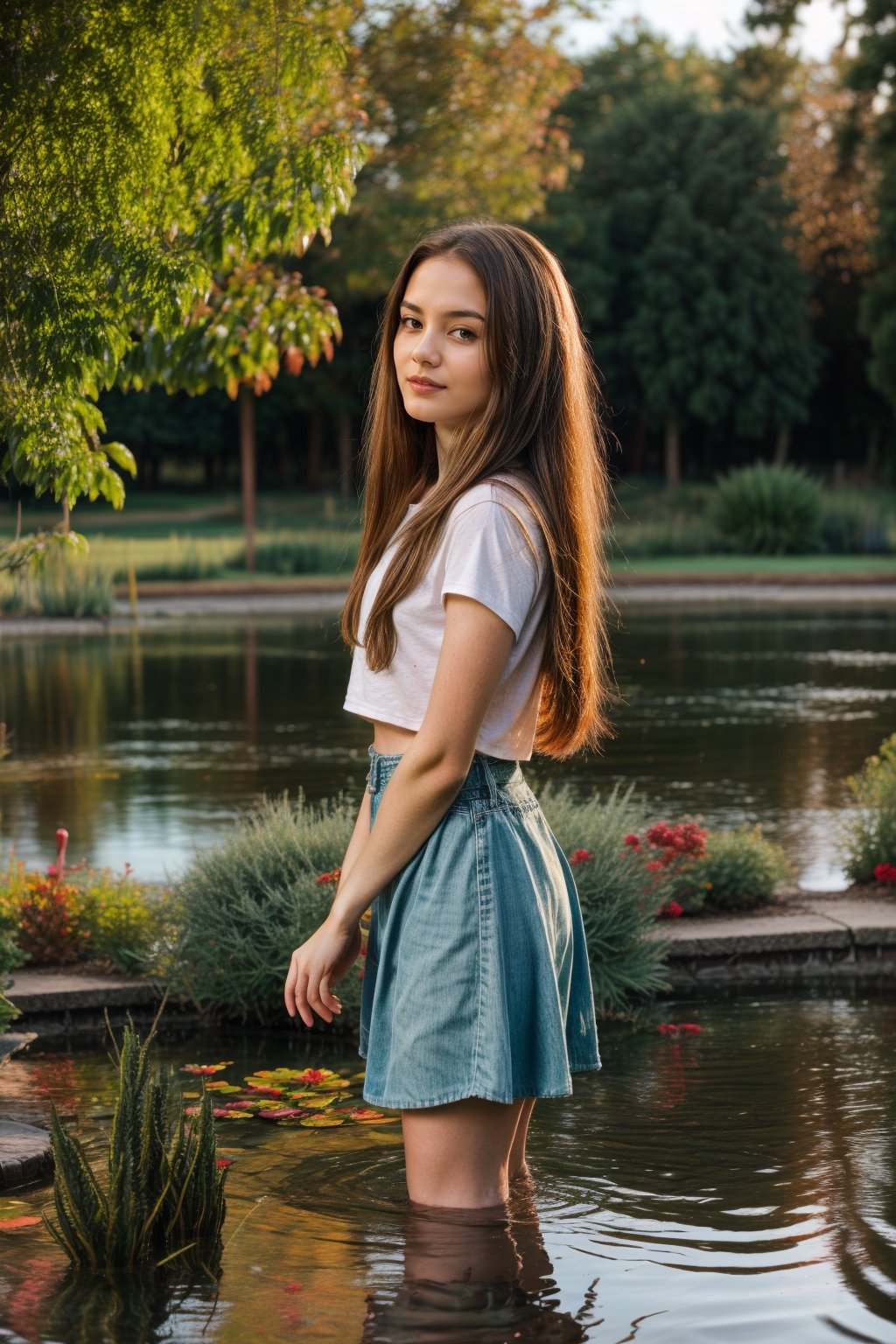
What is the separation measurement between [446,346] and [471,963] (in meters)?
1.01

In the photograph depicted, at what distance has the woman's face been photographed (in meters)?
3.07

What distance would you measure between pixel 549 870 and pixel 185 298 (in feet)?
7.77

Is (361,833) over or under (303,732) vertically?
over

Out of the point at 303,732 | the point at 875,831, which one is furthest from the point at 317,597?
the point at 875,831

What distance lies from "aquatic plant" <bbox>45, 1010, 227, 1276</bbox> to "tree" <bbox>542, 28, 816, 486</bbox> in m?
48.5

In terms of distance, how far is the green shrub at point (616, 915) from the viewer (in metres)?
6.11

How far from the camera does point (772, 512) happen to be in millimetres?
36125

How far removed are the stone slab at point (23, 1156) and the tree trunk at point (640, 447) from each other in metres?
54.7

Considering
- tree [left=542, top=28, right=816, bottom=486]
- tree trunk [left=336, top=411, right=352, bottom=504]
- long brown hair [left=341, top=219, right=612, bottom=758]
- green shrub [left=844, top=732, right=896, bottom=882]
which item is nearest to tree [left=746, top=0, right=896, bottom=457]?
tree [left=542, top=28, right=816, bottom=486]

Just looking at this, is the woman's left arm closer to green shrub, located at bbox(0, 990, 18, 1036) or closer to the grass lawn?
green shrub, located at bbox(0, 990, 18, 1036)

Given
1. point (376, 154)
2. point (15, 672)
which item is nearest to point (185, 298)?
point (15, 672)

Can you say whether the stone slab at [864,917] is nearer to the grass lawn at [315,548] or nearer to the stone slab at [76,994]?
the stone slab at [76,994]

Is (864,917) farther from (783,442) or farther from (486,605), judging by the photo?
(783,442)

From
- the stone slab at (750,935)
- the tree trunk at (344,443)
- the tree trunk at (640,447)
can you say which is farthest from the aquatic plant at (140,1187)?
the tree trunk at (640,447)
